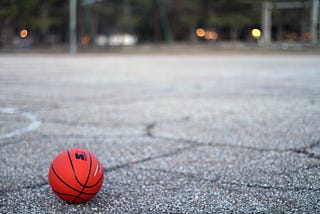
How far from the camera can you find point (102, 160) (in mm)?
4461

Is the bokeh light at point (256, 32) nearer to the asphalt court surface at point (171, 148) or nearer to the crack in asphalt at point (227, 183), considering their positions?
the asphalt court surface at point (171, 148)

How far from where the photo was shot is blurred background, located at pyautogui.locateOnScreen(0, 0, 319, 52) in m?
43.3

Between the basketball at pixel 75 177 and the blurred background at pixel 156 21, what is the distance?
3351 cm

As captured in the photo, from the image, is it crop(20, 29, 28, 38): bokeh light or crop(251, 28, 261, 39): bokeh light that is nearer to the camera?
crop(20, 29, 28, 38): bokeh light

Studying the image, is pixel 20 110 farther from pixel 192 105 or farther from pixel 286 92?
pixel 286 92

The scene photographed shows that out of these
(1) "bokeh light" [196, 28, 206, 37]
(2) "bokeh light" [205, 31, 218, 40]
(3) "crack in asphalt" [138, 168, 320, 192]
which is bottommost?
(3) "crack in asphalt" [138, 168, 320, 192]

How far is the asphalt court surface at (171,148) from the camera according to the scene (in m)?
3.32

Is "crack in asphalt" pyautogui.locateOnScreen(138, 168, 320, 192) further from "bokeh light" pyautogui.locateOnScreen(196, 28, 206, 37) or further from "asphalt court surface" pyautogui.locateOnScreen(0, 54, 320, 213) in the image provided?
"bokeh light" pyautogui.locateOnScreen(196, 28, 206, 37)

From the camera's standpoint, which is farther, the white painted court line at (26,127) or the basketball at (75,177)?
the white painted court line at (26,127)

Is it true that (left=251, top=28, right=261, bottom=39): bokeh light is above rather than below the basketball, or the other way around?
above

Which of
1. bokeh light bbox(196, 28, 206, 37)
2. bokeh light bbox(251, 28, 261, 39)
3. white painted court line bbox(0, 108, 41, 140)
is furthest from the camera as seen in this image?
bokeh light bbox(196, 28, 206, 37)

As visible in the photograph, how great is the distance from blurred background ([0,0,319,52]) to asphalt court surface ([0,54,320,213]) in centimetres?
2886

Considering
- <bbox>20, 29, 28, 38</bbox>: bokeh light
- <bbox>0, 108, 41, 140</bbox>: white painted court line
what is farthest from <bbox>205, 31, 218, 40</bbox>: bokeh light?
<bbox>0, 108, 41, 140</bbox>: white painted court line

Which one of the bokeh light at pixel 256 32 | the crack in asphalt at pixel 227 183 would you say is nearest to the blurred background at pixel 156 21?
the bokeh light at pixel 256 32
